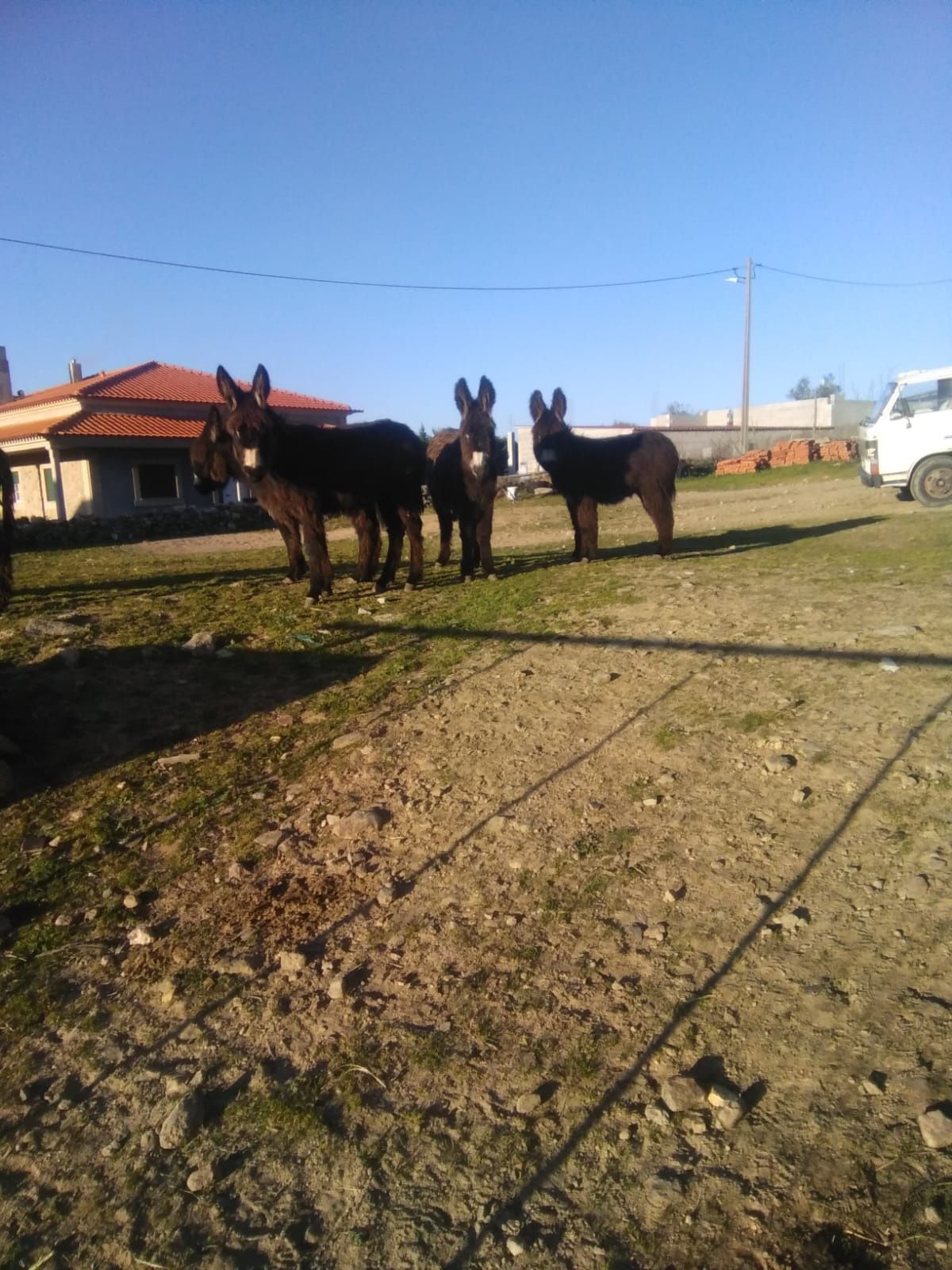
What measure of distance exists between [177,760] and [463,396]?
6552 millimetres

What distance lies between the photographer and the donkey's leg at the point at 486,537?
11.3 metres

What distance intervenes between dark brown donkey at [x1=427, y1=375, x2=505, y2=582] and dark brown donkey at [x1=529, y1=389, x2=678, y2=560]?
144 centimetres

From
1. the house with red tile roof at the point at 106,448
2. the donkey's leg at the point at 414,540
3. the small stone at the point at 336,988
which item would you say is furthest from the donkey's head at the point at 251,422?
the house with red tile roof at the point at 106,448

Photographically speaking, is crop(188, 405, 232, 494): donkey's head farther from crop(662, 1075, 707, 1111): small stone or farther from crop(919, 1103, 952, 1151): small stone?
crop(919, 1103, 952, 1151): small stone

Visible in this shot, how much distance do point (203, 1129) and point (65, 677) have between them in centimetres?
513

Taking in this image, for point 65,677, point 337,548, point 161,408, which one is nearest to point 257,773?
point 65,677

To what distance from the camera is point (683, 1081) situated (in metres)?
3.06

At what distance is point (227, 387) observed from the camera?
9344mm

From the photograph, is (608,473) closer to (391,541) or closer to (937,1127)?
(391,541)

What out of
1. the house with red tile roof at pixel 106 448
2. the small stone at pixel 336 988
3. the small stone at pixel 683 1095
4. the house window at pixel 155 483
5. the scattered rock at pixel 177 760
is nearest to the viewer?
the small stone at pixel 683 1095

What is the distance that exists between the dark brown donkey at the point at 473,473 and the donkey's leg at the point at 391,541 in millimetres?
816

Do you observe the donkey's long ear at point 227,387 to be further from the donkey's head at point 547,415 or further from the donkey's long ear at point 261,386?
the donkey's head at point 547,415

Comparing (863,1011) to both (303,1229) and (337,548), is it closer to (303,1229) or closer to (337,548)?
(303,1229)

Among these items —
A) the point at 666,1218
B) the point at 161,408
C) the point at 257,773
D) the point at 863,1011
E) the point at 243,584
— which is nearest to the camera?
the point at 666,1218
